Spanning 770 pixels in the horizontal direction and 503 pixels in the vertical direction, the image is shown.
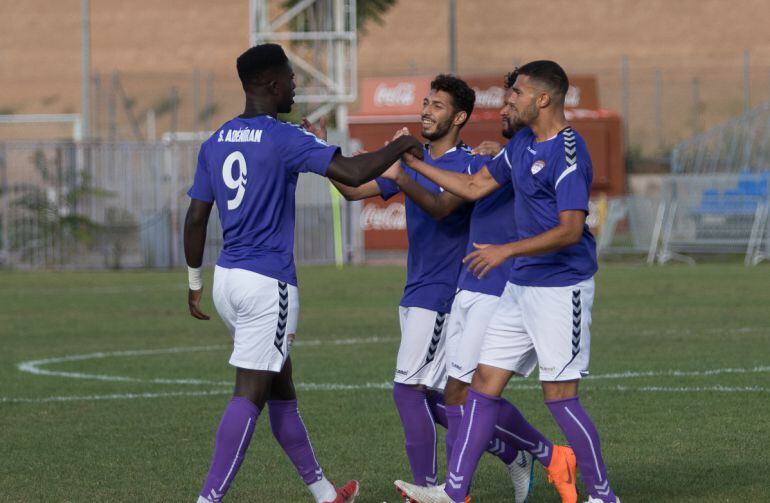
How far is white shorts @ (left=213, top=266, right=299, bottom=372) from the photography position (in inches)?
275

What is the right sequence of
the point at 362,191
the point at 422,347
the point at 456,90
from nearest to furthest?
the point at 422,347 → the point at 456,90 → the point at 362,191

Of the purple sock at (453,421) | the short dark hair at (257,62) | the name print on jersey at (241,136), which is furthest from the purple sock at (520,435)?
the short dark hair at (257,62)

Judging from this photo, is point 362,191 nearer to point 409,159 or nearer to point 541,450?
point 409,159

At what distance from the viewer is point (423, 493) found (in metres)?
7.11

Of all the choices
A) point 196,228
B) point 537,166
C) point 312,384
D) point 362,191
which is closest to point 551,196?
point 537,166

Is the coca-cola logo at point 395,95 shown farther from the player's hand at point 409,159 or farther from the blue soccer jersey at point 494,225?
the player's hand at point 409,159

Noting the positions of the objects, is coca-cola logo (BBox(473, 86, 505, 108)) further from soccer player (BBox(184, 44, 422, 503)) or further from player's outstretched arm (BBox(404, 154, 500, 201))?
soccer player (BBox(184, 44, 422, 503))

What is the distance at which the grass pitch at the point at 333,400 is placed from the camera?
828 cm

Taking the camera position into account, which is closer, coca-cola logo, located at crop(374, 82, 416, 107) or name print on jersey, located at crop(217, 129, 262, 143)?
name print on jersey, located at crop(217, 129, 262, 143)

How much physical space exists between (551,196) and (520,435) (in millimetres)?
1382

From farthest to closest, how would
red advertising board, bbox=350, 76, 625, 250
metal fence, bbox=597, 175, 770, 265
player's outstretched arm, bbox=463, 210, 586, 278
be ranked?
red advertising board, bbox=350, 76, 625, 250, metal fence, bbox=597, 175, 770, 265, player's outstretched arm, bbox=463, 210, 586, 278

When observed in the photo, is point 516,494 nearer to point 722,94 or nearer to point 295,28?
point 295,28

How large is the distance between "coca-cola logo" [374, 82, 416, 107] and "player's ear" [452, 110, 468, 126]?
2745 centimetres

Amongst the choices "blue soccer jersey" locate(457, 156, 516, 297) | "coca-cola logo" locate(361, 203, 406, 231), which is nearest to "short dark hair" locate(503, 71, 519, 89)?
"blue soccer jersey" locate(457, 156, 516, 297)
